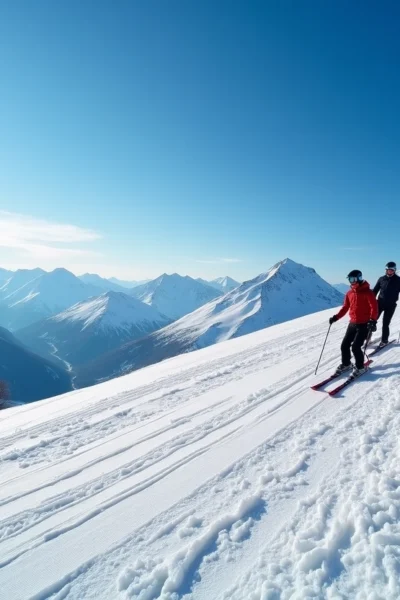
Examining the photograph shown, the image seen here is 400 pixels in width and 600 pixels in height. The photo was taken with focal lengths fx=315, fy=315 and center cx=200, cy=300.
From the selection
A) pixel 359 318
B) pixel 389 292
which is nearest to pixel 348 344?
pixel 359 318

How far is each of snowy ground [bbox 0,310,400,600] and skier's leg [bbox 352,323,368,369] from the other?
102 cm

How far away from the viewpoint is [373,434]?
5156 mm

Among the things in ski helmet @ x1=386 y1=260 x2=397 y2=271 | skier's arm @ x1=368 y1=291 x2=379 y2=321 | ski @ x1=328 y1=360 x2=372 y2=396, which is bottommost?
ski @ x1=328 y1=360 x2=372 y2=396

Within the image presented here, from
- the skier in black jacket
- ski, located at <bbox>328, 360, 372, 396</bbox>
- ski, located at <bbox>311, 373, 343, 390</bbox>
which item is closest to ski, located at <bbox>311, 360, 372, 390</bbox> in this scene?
ski, located at <bbox>311, 373, 343, 390</bbox>

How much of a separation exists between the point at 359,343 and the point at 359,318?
0.68 m

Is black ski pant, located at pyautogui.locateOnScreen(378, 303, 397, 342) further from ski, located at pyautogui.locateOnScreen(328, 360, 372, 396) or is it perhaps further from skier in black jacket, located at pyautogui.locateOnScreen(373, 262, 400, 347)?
ski, located at pyautogui.locateOnScreen(328, 360, 372, 396)

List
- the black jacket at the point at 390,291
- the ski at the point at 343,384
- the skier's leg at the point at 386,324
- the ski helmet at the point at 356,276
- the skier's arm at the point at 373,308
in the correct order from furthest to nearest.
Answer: the black jacket at the point at 390,291
the skier's leg at the point at 386,324
the ski helmet at the point at 356,276
the skier's arm at the point at 373,308
the ski at the point at 343,384

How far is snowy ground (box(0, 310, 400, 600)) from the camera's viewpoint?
2.97m

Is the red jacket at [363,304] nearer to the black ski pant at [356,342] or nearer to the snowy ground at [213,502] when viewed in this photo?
the black ski pant at [356,342]

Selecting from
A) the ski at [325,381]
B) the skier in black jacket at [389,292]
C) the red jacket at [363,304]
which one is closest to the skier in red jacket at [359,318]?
the red jacket at [363,304]

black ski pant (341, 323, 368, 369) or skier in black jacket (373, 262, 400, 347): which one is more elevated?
skier in black jacket (373, 262, 400, 347)

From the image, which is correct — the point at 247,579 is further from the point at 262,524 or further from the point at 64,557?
the point at 64,557

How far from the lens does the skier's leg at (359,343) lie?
8375 mm

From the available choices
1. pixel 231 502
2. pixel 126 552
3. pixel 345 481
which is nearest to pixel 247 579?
pixel 231 502
